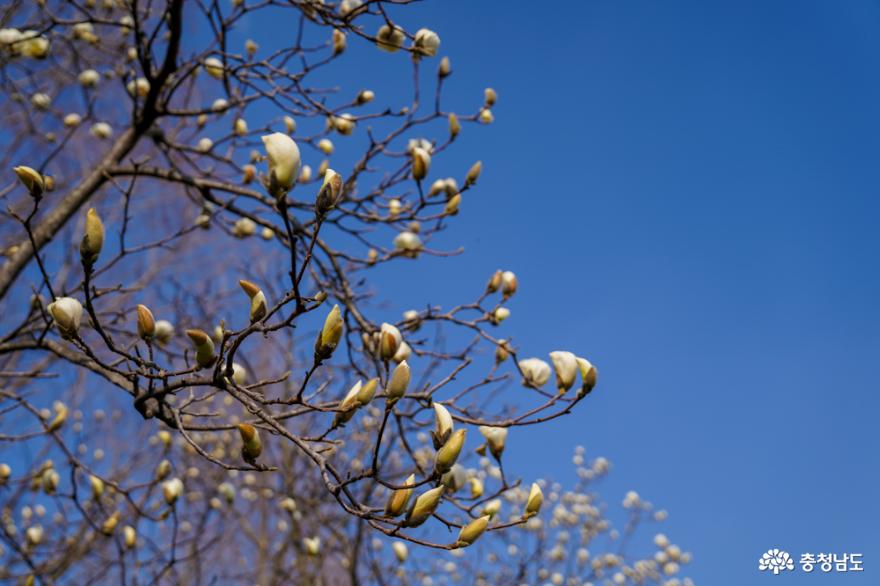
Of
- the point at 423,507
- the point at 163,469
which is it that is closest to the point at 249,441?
the point at 423,507

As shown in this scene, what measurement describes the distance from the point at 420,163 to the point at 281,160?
915 mm

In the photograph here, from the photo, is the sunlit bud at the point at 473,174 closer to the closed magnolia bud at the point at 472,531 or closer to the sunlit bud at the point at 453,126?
the sunlit bud at the point at 453,126

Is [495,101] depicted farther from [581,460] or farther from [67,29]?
[581,460]

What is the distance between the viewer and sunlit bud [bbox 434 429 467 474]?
1.03 meters

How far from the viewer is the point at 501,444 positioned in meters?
1.45

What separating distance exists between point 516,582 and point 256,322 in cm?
384

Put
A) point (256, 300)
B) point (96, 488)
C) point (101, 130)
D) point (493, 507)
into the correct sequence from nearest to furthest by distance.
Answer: point (256, 300) → point (493, 507) → point (96, 488) → point (101, 130)

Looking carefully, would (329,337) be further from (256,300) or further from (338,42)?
(338,42)

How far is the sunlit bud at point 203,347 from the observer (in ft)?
3.20

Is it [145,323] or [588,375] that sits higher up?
[588,375]

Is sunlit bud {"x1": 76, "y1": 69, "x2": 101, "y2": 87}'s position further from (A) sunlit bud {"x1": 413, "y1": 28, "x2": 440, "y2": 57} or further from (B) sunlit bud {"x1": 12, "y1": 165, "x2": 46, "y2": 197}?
(B) sunlit bud {"x1": 12, "y1": 165, "x2": 46, "y2": 197}

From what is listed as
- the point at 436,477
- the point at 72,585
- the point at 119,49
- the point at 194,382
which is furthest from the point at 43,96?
the point at 72,585

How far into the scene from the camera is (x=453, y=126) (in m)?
2.27

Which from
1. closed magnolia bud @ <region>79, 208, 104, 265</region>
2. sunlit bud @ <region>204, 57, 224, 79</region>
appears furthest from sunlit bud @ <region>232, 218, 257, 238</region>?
closed magnolia bud @ <region>79, 208, 104, 265</region>
